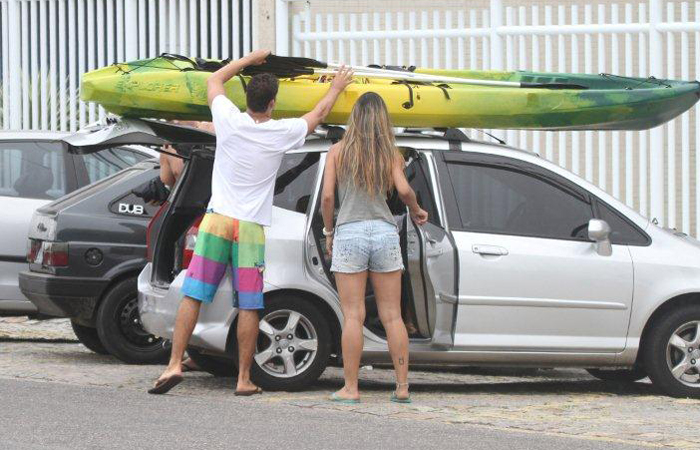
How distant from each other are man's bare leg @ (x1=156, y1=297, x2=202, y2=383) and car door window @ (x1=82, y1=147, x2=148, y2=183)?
354 centimetres

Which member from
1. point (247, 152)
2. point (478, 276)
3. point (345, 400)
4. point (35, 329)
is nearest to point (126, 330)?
point (247, 152)

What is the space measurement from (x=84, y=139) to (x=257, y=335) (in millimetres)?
1644

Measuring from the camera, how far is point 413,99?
9.90 metres

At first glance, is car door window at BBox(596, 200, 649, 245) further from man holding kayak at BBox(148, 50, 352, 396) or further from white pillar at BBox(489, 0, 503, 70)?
white pillar at BBox(489, 0, 503, 70)

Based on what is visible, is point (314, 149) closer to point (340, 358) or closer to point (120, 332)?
point (340, 358)

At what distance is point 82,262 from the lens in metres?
11.0

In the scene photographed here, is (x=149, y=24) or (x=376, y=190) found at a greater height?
(x=149, y=24)

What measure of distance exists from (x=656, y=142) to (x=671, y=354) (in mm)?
4627

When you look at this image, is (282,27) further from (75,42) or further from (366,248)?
(366,248)

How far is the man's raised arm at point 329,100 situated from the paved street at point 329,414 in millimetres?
1644

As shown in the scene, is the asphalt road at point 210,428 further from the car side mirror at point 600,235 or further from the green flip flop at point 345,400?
the car side mirror at point 600,235

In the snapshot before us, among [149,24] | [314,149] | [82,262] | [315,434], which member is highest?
[149,24]

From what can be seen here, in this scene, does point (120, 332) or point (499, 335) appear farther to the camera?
point (120, 332)

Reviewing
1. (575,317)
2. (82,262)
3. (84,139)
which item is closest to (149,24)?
(82,262)
